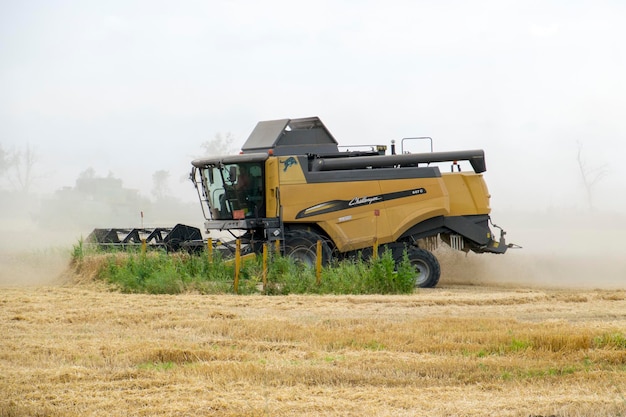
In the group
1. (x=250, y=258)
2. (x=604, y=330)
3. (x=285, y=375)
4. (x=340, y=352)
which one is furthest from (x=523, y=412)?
(x=250, y=258)

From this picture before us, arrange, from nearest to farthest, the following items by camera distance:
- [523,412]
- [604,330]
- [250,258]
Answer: [523,412], [604,330], [250,258]

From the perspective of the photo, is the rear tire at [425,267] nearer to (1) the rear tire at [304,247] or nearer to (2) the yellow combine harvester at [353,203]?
(2) the yellow combine harvester at [353,203]

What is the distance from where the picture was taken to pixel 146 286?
49.0ft

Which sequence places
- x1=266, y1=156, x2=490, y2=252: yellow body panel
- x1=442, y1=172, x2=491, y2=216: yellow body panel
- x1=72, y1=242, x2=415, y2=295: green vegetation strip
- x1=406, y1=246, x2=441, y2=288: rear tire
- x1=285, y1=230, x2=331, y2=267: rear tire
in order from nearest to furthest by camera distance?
x1=72, y1=242, x2=415, y2=295: green vegetation strip
x1=406, y1=246, x2=441, y2=288: rear tire
x1=285, y1=230, x2=331, y2=267: rear tire
x1=266, y1=156, x2=490, y2=252: yellow body panel
x1=442, y1=172, x2=491, y2=216: yellow body panel

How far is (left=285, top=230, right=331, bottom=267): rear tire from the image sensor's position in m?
18.4

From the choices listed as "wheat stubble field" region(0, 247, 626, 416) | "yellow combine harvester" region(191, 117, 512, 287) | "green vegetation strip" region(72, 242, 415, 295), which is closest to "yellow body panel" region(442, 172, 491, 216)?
"yellow combine harvester" region(191, 117, 512, 287)

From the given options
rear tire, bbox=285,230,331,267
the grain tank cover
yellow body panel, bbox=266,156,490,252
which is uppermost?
the grain tank cover

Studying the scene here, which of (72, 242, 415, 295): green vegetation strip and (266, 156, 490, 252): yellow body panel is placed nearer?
(72, 242, 415, 295): green vegetation strip

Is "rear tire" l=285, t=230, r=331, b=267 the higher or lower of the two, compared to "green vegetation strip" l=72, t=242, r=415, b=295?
higher

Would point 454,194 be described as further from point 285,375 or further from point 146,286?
point 285,375

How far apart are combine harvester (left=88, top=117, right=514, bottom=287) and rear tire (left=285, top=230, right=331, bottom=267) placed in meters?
0.02

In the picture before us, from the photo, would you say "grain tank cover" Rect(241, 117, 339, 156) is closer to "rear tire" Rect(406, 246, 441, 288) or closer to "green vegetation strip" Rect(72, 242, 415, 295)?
"rear tire" Rect(406, 246, 441, 288)

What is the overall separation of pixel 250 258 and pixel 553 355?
998cm

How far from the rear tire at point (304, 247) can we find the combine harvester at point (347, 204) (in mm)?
21
